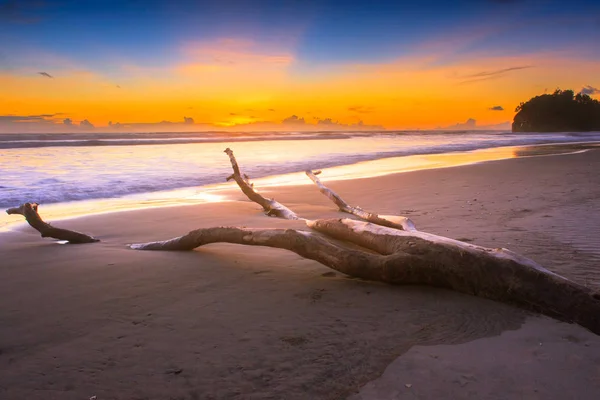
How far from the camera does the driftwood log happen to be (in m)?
2.71

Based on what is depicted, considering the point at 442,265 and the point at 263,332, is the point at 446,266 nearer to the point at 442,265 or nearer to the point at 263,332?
the point at 442,265

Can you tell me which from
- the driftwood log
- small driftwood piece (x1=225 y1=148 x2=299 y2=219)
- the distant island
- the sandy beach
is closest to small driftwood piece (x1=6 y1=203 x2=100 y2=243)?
the sandy beach

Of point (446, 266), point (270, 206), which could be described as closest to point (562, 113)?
point (270, 206)

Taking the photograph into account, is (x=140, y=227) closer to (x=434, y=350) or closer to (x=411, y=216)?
(x=411, y=216)

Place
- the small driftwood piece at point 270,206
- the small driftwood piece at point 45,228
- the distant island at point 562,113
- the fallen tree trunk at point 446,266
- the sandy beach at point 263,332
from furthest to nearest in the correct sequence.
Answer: the distant island at point 562,113, the small driftwood piece at point 270,206, the small driftwood piece at point 45,228, the fallen tree trunk at point 446,266, the sandy beach at point 263,332

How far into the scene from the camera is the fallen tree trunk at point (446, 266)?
2.71 m

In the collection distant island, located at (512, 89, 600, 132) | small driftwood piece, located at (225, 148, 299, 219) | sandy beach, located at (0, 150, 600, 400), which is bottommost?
sandy beach, located at (0, 150, 600, 400)

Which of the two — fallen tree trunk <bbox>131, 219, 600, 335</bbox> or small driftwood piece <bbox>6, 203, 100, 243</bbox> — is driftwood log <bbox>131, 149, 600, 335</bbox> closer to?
fallen tree trunk <bbox>131, 219, 600, 335</bbox>

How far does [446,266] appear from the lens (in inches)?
124

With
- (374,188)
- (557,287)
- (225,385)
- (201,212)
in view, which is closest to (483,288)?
(557,287)

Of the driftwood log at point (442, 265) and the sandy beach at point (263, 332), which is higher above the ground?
the driftwood log at point (442, 265)

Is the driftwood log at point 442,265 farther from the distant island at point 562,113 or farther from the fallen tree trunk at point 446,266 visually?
the distant island at point 562,113

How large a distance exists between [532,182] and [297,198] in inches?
225

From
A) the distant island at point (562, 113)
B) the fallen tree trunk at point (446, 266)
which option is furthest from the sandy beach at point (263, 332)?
the distant island at point (562, 113)
